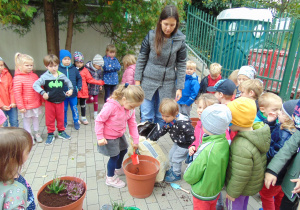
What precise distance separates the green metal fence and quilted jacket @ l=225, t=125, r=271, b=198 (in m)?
3.04

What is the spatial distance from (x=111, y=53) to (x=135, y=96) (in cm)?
288

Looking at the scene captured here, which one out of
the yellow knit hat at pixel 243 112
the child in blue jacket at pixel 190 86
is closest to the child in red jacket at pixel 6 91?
the child in blue jacket at pixel 190 86

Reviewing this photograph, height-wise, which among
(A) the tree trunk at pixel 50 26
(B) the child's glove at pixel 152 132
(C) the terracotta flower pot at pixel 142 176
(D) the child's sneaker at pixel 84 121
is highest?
(A) the tree trunk at pixel 50 26

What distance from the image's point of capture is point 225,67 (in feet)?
21.6

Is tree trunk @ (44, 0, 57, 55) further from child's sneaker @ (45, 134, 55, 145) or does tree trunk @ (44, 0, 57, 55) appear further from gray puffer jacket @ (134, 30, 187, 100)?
gray puffer jacket @ (134, 30, 187, 100)

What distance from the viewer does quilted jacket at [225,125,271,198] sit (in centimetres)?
178

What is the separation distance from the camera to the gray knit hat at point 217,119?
172 centimetres

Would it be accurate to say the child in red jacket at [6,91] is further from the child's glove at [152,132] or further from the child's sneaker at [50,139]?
the child's glove at [152,132]

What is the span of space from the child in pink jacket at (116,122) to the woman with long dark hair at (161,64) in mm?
721

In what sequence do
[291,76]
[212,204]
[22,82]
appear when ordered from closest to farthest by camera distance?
[212,204], [22,82], [291,76]

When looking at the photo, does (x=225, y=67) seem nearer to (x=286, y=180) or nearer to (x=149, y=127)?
(x=149, y=127)

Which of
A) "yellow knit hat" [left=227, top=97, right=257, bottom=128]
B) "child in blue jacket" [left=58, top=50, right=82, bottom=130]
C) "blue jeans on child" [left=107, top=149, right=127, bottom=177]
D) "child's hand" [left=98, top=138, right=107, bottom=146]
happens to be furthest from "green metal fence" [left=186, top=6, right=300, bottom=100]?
"child in blue jacket" [left=58, top=50, right=82, bottom=130]

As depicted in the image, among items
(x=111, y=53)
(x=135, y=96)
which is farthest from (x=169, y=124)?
(x=111, y=53)

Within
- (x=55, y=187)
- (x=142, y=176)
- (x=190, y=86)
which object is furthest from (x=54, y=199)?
(x=190, y=86)
